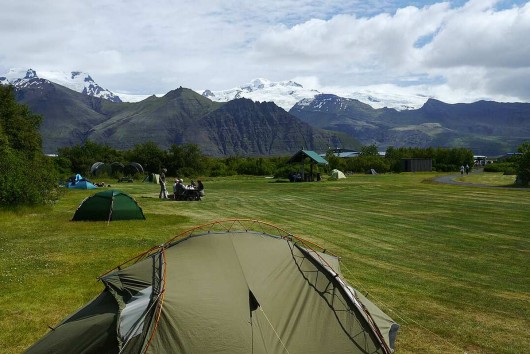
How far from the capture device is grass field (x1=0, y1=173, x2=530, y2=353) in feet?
33.3

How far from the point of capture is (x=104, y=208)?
2345 centimetres

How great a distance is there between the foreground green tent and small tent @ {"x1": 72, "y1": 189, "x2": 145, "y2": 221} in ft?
49.0

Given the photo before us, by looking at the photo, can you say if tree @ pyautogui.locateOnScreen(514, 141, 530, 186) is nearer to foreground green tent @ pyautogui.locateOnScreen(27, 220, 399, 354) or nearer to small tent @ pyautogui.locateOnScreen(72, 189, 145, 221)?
small tent @ pyautogui.locateOnScreen(72, 189, 145, 221)

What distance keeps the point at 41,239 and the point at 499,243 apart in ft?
57.7

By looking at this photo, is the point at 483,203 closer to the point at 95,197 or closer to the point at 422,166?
the point at 95,197

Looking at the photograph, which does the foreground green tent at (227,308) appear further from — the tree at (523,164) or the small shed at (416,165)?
the small shed at (416,165)

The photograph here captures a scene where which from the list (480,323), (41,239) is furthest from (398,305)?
(41,239)

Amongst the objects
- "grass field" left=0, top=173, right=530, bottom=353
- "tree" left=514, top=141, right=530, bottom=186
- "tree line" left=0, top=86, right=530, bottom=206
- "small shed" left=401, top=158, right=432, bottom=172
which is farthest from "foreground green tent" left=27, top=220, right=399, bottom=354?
"small shed" left=401, top=158, right=432, bottom=172

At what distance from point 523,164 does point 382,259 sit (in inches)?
1508

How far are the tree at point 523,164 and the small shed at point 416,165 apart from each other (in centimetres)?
4507

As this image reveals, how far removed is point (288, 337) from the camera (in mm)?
7957

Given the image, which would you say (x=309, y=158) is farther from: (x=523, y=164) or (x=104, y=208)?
(x=104, y=208)

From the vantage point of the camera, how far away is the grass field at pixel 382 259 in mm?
10141

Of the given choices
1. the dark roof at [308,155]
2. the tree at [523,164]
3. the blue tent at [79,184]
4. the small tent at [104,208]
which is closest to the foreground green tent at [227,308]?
the small tent at [104,208]
